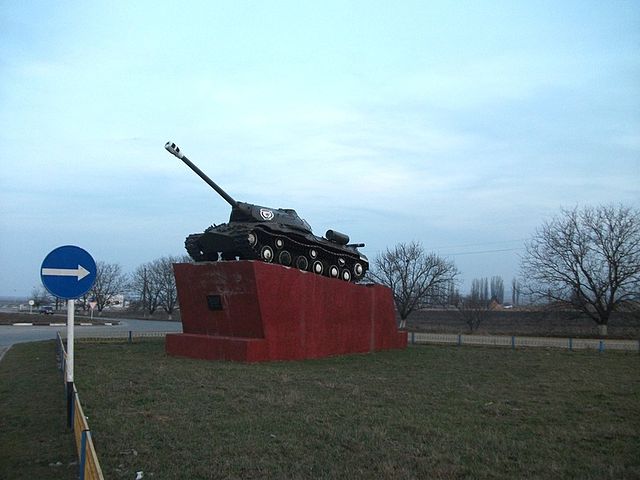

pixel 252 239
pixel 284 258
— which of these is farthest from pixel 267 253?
pixel 284 258

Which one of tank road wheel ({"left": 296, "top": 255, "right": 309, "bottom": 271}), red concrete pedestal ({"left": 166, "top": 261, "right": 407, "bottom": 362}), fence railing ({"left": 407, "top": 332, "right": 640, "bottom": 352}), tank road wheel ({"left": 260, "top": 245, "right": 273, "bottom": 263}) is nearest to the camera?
red concrete pedestal ({"left": 166, "top": 261, "right": 407, "bottom": 362})

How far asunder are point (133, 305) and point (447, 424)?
76993 mm

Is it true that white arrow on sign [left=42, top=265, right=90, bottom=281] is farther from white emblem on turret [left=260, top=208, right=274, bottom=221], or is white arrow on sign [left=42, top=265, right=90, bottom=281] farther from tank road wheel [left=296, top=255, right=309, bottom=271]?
tank road wheel [left=296, top=255, right=309, bottom=271]

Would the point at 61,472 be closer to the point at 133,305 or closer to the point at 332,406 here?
the point at 332,406

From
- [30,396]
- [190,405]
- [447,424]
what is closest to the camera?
[447,424]

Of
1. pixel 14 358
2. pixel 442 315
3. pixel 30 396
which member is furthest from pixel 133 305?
pixel 30 396

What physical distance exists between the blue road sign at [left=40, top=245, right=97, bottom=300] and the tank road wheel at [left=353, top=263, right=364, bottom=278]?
14.1 metres

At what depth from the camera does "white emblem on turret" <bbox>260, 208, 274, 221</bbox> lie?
1678 centimetres

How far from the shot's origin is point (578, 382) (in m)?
12.2

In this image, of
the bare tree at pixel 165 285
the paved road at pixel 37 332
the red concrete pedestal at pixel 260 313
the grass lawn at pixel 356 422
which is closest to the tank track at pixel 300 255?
the red concrete pedestal at pixel 260 313

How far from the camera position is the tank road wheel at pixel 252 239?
1562 centimetres

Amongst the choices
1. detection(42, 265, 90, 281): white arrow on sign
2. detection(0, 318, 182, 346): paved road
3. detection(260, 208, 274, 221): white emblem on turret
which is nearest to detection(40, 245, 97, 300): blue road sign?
detection(42, 265, 90, 281): white arrow on sign

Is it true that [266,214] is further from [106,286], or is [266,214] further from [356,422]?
A: [106,286]

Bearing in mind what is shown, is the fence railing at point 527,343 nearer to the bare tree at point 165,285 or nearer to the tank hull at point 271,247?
the tank hull at point 271,247
